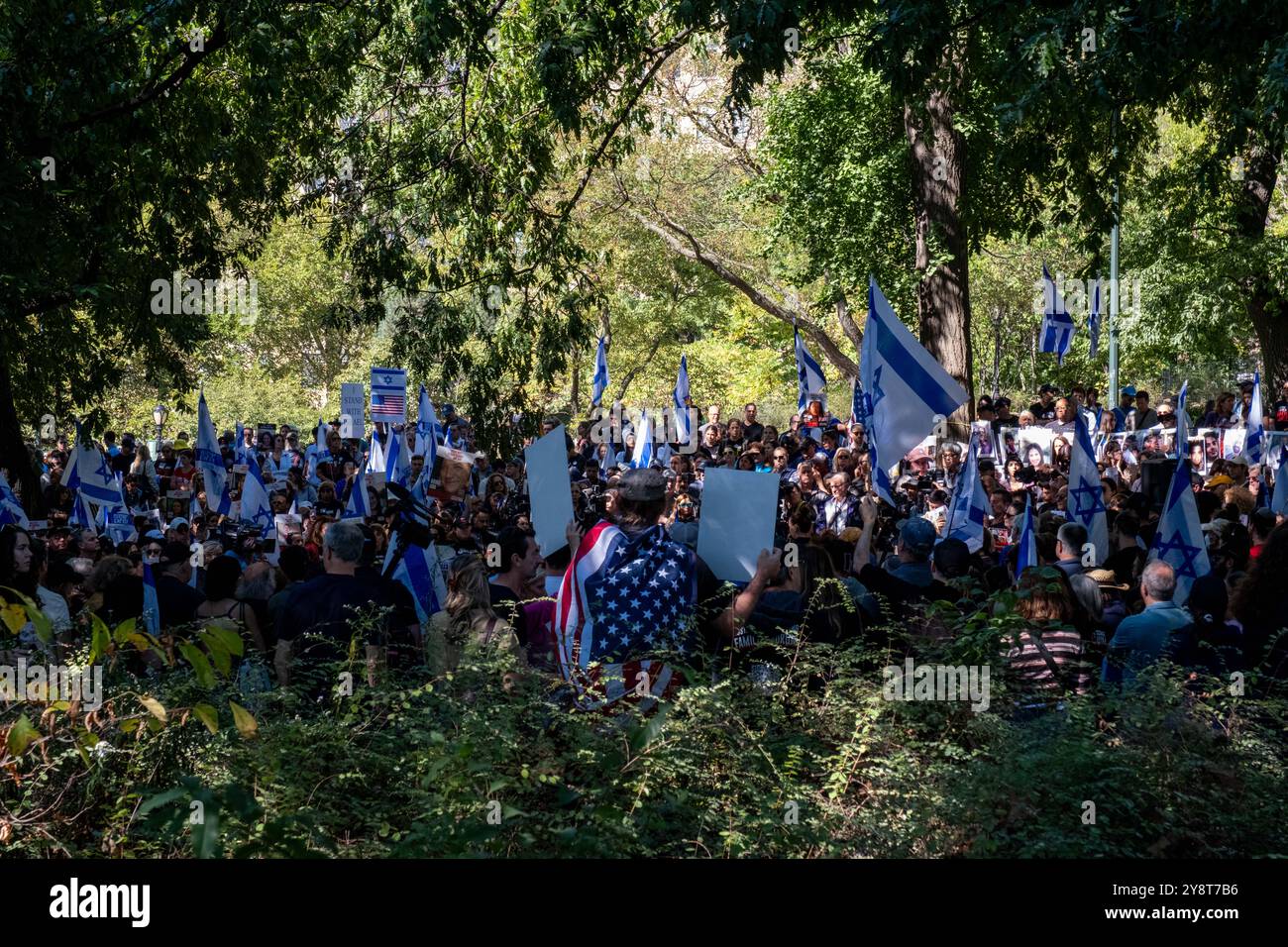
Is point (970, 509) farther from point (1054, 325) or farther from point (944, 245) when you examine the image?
point (1054, 325)

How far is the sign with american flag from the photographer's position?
1695 centimetres

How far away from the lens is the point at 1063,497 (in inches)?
551

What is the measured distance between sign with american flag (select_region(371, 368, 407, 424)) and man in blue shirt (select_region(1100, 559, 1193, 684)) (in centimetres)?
1127

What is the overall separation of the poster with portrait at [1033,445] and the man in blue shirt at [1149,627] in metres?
11.8

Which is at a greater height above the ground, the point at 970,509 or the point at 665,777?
the point at 970,509

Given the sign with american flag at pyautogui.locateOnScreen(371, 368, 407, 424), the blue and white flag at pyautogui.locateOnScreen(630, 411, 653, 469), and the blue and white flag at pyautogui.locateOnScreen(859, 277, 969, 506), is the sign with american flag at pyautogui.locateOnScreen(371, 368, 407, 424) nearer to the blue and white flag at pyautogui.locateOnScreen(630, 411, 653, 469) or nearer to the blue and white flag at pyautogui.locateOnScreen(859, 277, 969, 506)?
the blue and white flag at pyautogui.locateOnScreen(630, 411, 653, 469)

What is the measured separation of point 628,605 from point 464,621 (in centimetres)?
110

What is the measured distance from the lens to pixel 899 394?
398 inches

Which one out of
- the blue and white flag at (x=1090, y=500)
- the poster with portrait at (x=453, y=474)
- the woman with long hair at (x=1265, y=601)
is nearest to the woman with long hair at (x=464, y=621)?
the woman with long hair at (x=1265, y=601)

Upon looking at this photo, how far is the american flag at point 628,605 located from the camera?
19.1ft

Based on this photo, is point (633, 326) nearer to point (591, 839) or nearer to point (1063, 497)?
point (1063, 497)

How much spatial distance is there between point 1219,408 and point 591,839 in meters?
18.6

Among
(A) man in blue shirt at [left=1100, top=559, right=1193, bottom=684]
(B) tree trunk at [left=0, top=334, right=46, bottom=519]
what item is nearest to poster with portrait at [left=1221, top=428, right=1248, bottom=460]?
(A) man in blue shirt at [left=1100, top=559, right=1193, bottom=684]

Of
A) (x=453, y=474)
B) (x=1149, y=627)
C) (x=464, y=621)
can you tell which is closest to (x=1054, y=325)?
(x=453, y=474)
